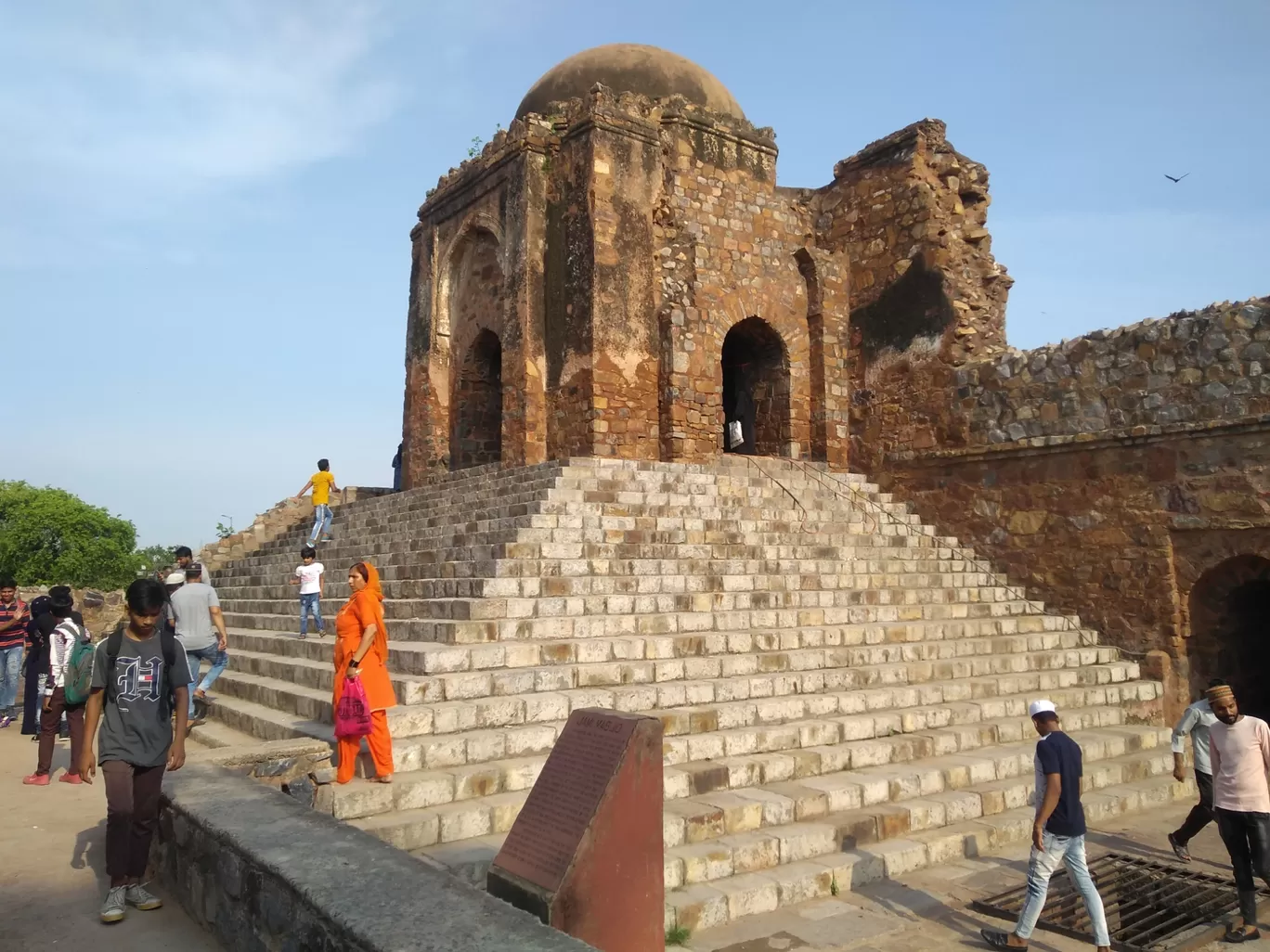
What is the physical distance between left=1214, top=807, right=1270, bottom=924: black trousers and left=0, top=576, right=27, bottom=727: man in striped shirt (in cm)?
893

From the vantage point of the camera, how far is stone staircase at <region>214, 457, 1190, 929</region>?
5.17 meters

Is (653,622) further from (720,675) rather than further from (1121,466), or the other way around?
(1121,466)

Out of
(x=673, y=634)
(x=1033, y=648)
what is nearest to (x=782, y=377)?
(x=1033, y=648)

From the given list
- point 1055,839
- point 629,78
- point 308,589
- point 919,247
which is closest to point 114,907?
point 1055,839

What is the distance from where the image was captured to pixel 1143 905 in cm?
504

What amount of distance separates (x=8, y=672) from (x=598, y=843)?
7390 millimetres

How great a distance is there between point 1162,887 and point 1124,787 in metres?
2.13

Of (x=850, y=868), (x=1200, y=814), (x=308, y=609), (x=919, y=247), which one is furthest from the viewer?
(x=919, y=247)

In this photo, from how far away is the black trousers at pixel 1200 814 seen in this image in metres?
Result: 5.73

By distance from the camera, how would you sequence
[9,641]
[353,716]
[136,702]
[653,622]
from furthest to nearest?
[9,641], [653,622], [353,716], [136,702]

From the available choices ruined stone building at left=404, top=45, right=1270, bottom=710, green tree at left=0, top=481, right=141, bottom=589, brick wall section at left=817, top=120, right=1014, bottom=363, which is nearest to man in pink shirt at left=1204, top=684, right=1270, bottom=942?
ruined stone building at left=404, top=45, right=1270, bottom=710

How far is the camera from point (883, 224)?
1376 centimetres

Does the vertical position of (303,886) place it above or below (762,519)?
below

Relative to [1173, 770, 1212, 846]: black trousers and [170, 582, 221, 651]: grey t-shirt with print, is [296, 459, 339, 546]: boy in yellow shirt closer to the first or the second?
[170, 582, 221, 651]: grey t-shirt with print
